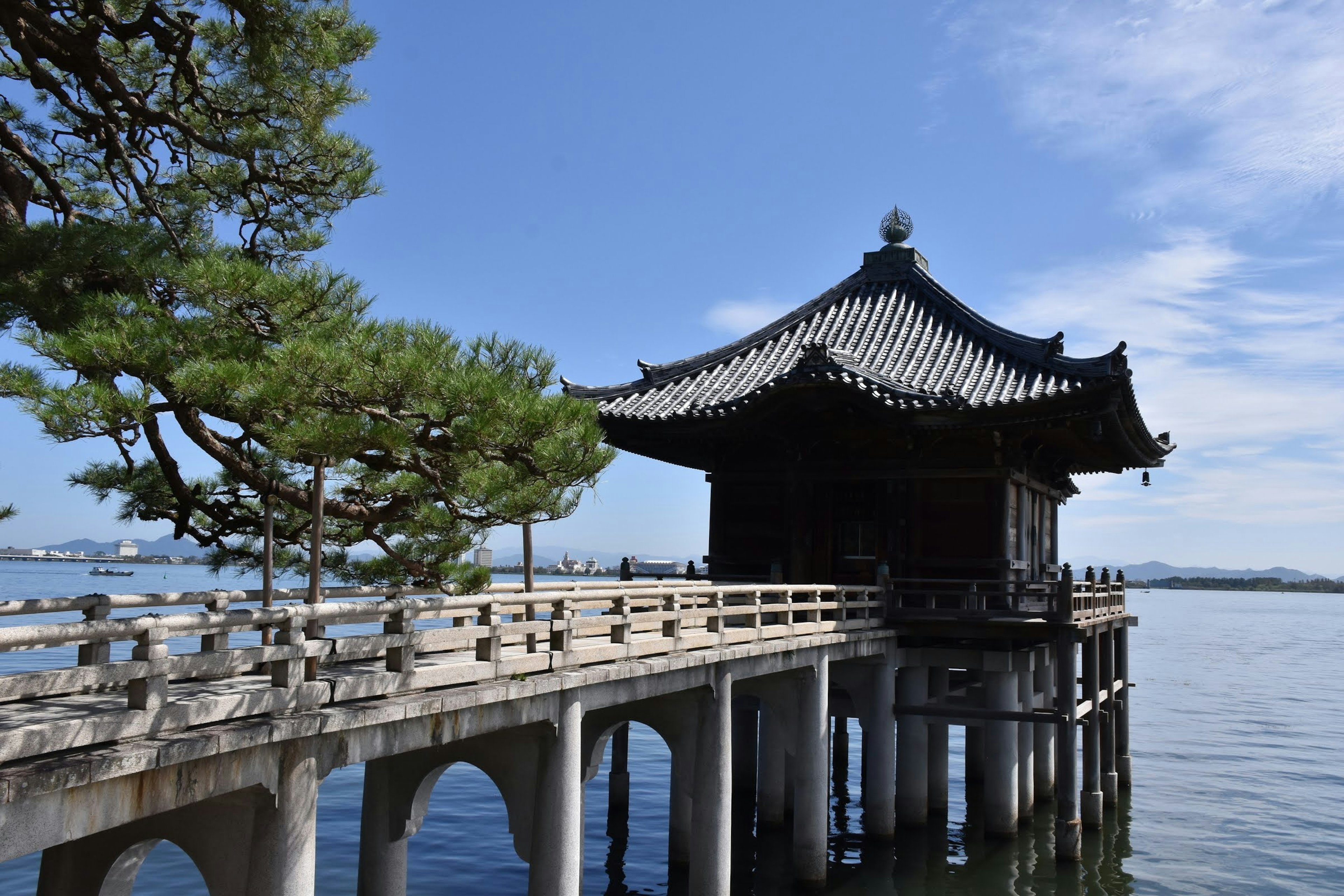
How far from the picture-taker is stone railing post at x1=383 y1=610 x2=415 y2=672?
8898mm

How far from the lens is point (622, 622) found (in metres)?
11.8

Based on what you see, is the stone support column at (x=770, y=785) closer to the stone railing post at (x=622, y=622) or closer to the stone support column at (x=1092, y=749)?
the stone support column at (x=1092, y=749)

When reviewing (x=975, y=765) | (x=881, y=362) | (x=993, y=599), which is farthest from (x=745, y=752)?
(x=881, y=362)

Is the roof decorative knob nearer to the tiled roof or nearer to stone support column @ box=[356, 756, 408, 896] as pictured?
the tiled roof

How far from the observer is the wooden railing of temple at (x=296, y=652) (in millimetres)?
6543

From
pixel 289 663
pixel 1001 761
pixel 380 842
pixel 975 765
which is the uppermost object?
pixel 289 663

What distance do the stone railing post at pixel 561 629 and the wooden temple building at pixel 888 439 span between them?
339 inches

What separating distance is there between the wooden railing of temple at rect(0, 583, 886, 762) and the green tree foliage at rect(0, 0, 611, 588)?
92 cm

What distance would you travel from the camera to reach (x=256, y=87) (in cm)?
1093

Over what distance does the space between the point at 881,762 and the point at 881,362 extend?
7.94 m

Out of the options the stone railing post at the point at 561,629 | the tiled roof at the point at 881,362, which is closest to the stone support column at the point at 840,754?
the tiled roof at the point at 881,362

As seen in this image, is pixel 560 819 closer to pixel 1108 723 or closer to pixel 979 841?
pixel 979 841

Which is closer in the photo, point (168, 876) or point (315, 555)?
point (315, 555)

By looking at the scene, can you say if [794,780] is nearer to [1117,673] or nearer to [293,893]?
[293,893]
